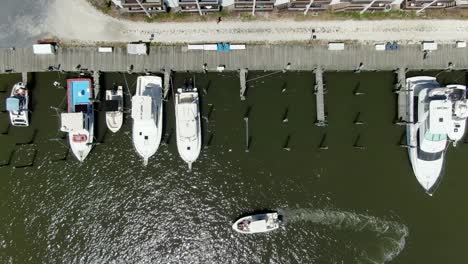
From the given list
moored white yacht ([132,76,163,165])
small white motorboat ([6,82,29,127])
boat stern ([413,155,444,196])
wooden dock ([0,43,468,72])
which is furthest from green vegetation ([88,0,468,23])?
boat stern ([413,155,444,196])

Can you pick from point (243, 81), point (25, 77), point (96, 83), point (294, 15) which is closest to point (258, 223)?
point (243, 81)

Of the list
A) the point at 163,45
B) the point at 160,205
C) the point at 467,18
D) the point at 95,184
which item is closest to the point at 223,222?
the point at 160,205

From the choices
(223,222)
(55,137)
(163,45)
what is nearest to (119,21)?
(163,45)

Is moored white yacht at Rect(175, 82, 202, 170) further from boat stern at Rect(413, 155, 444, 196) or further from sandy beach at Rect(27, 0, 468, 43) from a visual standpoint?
boat stern at Rect(413, 155, 444, 196)

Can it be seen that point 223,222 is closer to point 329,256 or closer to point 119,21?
point 329,256

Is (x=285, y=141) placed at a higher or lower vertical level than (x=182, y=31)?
lower

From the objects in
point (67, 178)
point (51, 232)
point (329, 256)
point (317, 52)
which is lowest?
point (329, 256)

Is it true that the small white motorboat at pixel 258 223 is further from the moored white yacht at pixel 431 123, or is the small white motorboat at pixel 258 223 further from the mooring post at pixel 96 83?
the mooring post at pixel 96 83

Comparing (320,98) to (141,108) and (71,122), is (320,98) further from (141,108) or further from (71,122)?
(71,122)
